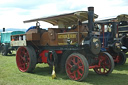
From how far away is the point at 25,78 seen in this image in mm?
6211

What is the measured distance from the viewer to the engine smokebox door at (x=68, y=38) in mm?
5946

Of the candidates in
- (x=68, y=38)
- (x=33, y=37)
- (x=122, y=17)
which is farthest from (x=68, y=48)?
(x=122, y=17)

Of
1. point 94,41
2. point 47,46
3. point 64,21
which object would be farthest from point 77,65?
point 64,21

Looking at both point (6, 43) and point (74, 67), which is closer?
point (74, 67)

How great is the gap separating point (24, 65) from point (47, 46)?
1292 millimetres

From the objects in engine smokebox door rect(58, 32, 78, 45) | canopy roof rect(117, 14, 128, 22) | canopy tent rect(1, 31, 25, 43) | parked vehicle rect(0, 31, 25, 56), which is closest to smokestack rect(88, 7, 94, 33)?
engine smokebox door rect(58, 32, 78, 45)

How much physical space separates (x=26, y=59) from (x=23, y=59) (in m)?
0.16

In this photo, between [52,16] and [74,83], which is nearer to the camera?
[74,83]


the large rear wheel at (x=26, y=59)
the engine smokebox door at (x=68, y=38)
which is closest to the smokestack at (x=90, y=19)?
the engine smokebox door at (x=68, y=38)

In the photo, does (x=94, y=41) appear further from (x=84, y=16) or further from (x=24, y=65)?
(x=24, y=65)

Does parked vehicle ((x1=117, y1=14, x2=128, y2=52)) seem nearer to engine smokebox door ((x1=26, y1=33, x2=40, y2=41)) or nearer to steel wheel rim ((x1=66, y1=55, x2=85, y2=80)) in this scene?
engine smokebox door ((x1=26, y1=33, x2=40, y2=41))

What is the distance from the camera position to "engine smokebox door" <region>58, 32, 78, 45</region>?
5.95 meters

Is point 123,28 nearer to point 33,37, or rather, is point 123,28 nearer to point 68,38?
point 68,38

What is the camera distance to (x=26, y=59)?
7.30 meters
